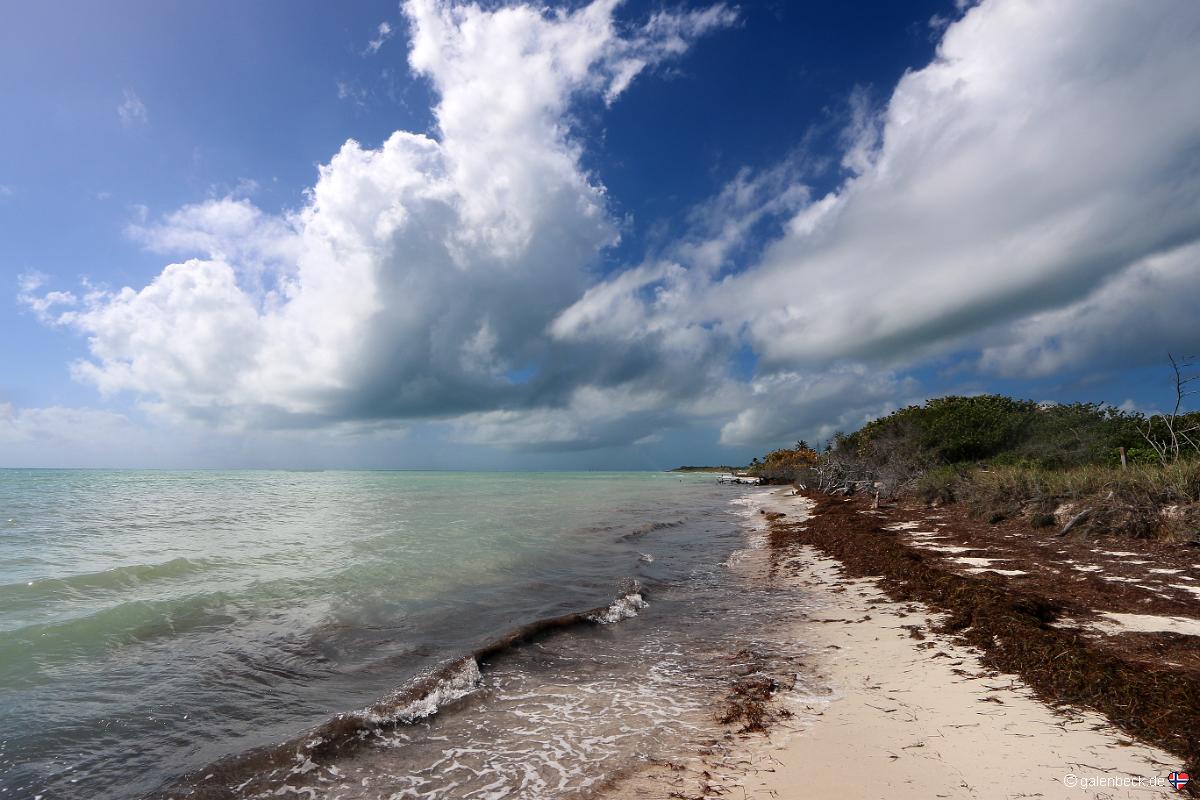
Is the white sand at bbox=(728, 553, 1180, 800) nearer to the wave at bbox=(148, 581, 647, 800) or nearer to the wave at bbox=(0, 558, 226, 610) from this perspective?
the wave at bbox=(148, 581, 647, 800)

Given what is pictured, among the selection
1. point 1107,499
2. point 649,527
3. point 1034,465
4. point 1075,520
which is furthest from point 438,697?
point 1034,465

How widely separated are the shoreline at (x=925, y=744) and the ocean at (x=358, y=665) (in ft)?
2.14

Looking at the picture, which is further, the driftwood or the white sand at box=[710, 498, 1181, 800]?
the driftwood

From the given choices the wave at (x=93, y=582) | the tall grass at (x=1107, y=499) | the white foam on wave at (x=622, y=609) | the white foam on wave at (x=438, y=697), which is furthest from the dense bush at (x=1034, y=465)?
the wave at (x=93, y=582)

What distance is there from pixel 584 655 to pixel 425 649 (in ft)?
8.03

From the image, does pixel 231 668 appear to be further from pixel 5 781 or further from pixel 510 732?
pixel 510 732

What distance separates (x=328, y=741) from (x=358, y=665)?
2.32 m

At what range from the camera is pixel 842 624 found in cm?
807

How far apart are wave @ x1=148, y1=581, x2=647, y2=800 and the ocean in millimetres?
20

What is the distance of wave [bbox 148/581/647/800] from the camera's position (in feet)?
14.4

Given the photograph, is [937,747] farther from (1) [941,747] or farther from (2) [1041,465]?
(2) [1041,465]

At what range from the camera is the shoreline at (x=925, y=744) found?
3.62 m

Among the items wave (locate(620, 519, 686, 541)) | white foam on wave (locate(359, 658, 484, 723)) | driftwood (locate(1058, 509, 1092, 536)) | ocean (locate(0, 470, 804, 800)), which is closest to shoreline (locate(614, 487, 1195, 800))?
ocean (locate(0, 470, 804, 800))

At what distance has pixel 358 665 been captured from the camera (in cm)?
716
